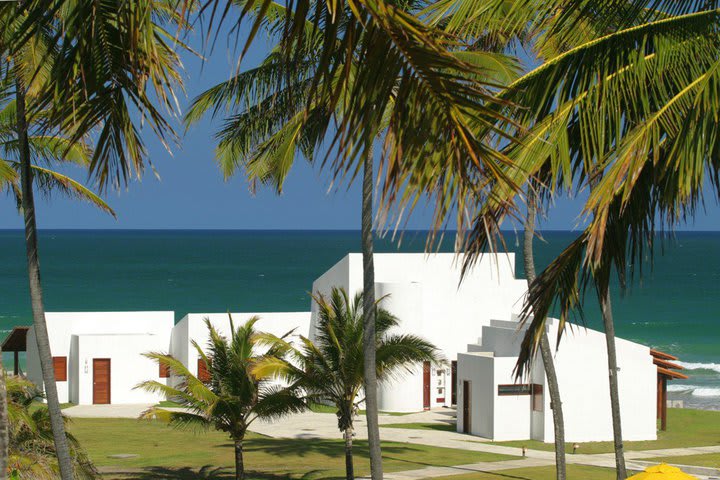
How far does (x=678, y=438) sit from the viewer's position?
28547mm

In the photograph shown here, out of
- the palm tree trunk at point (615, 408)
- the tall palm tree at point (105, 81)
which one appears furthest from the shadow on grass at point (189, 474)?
the tall palm tree at point (105, 81)

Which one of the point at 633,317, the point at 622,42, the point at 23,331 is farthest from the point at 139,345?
the point at 633,317

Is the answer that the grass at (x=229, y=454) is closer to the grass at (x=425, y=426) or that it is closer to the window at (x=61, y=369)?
the grass at (x=425, y=426)

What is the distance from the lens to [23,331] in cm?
3791

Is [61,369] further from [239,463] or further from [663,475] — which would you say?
[663,475]

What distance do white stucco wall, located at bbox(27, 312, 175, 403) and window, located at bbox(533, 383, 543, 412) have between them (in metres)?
13.8

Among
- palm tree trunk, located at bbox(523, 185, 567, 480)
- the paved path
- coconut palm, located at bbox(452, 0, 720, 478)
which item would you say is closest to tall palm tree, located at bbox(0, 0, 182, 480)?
coconut palm, located at bbox(452, 0, 720, 478)

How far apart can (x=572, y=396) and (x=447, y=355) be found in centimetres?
663

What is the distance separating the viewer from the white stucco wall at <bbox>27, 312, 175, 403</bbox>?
34.9 m

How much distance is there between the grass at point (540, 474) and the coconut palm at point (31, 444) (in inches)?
351

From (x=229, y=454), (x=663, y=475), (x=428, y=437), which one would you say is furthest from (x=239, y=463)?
(x=663, y=475)

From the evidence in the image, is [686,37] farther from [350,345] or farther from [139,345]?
[139,345]

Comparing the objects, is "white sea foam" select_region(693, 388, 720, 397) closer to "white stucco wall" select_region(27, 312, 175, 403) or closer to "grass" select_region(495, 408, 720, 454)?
"grass" select_region(495, 408, 720, 454)

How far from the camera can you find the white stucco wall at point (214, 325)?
1339 inches
